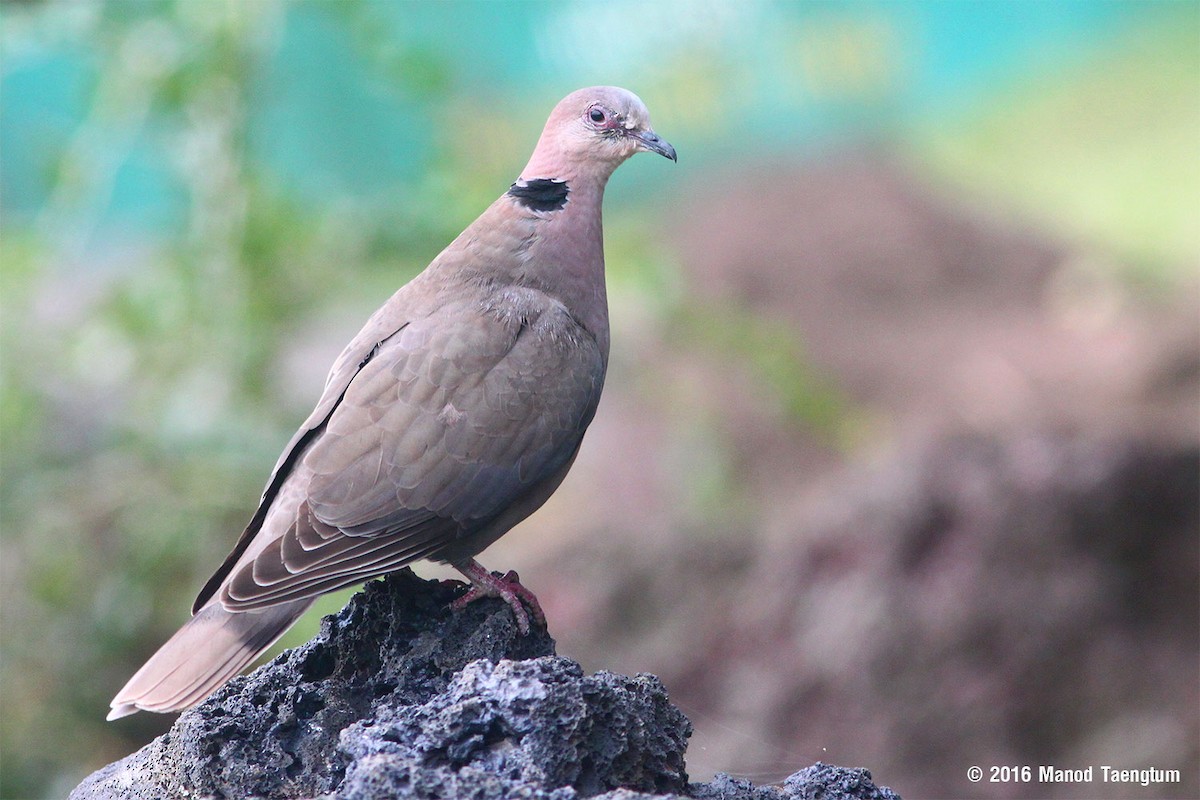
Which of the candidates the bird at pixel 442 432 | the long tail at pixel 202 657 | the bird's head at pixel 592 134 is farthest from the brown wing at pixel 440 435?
the bird's head at pixel 592 134

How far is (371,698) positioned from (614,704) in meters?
0.56

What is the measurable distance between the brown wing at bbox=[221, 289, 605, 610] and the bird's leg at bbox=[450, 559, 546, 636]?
15cm

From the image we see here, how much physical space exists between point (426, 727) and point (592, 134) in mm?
1687

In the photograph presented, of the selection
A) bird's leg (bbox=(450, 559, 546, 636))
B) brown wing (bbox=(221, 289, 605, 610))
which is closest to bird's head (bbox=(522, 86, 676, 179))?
brown wing (bbox=(221, 289, 605, 610))

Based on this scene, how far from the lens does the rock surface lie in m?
1.99

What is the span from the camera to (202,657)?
8.71 ft

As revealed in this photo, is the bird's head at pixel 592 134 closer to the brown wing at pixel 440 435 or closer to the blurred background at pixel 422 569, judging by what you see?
the brown wing at pixel 440 435

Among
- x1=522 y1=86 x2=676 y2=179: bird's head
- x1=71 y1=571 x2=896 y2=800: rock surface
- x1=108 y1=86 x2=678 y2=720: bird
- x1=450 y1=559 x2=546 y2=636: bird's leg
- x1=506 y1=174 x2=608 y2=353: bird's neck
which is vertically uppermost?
x1=522 y1=86 x2=676 y2=179: bird's head

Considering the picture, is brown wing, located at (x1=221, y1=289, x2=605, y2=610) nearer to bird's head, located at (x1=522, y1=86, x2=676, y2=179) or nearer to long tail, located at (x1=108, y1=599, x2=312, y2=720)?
long tail, located at (x1=108, y1=599, x2=312, y2=720)

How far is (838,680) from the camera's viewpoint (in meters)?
5.15

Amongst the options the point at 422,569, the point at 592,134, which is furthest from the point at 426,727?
the point at 422,569

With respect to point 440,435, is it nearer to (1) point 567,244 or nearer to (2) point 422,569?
(1) point 567,244

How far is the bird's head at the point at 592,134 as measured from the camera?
10.5ft

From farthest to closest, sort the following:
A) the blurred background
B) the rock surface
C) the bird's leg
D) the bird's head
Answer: the blurred background → the bird's head → the bird's leg → the rock surface
